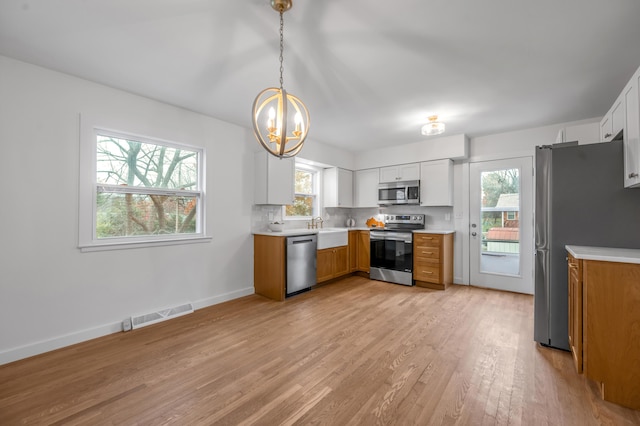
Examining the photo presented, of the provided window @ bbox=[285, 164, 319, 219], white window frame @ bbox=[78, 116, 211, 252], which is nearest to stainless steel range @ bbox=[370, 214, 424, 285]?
window @ bbox=[285, 164, 319, 219]

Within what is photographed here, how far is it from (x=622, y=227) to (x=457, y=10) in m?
2.18

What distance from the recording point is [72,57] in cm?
233

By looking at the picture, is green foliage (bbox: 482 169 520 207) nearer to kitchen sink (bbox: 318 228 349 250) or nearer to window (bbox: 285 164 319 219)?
kitchen sink (bbox: 318 228 349 250)

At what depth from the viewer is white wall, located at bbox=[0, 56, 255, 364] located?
2346 millimetres

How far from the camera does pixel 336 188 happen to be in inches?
215

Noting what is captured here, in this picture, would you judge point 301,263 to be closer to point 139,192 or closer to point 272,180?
point 272,180

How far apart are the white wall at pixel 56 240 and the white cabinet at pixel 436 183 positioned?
13.0 ft

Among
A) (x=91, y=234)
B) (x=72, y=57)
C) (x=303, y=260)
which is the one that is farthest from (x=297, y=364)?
(x=72, y=57)

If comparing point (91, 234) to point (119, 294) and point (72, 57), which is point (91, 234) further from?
point (72, 57)

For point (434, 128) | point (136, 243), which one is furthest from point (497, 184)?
point (136, 243)

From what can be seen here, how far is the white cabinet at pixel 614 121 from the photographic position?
2363mm

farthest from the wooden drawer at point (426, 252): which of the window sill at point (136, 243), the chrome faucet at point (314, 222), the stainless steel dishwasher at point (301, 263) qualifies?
the window sill at point (136, 243)

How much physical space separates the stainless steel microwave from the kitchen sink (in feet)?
3.34

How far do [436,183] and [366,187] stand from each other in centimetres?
143
